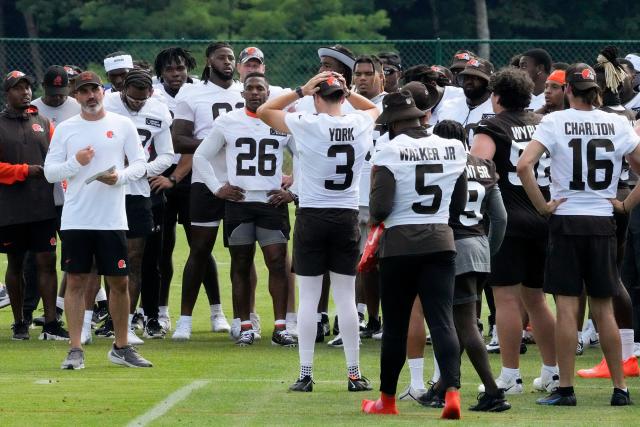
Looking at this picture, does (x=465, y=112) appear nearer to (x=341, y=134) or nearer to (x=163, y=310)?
(x=341, y=134)

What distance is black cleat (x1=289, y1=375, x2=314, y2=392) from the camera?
9.50 meters

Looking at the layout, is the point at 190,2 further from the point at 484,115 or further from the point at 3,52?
the point at 484,115

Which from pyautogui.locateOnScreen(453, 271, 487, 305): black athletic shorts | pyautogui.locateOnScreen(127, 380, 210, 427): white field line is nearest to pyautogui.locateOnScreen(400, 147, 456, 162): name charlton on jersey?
pyautogui.locateOnScreen(453, 271, 487, 305): black athletic shorts

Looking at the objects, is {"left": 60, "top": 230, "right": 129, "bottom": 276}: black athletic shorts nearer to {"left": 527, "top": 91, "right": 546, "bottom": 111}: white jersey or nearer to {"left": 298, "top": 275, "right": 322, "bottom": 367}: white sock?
{"left": 298, "top": 275, "right": 322, "bottom": 367}: white sock

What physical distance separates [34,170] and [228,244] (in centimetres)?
167

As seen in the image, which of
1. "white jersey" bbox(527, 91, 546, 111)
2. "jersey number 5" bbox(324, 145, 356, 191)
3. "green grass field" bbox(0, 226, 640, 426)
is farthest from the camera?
"white jersey" bbox(527, 91, 546, 111)

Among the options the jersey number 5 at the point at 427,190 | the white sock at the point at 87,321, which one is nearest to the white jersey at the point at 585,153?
the jersey number 5 at the point at 427,190

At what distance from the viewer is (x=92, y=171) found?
34.3 feet

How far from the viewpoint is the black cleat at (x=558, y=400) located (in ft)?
29.5

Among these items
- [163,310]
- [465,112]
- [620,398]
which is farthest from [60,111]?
[620,398]

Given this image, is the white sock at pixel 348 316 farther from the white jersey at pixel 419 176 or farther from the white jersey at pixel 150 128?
the white jersey at pixel 150 128

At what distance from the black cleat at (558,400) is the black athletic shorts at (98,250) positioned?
3.18 metres

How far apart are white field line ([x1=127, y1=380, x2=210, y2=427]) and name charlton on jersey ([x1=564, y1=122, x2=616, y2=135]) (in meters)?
2.88

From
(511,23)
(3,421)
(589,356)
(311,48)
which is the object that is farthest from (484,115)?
(511,23)
